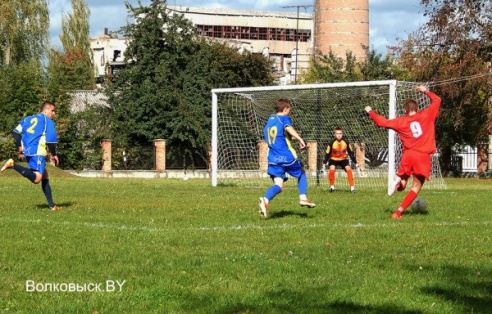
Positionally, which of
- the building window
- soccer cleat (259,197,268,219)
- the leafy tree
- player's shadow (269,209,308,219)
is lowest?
player's shadow (269,209,308,219)

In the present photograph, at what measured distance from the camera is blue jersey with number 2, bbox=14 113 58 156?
54.8 ft

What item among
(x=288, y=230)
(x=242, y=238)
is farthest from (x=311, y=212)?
(x=242, y=238)

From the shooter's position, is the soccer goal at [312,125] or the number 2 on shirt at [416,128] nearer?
the number 2 on shirt at [416,128]

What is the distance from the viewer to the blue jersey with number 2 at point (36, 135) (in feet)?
54.8

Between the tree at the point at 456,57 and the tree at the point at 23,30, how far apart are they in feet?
99.2

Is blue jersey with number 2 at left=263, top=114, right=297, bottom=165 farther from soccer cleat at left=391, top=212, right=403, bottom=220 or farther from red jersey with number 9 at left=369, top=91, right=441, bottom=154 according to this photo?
soccer cleat at left=391, top=212, right=403, bottom=220

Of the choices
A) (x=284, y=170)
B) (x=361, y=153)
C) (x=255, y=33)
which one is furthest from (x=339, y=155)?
(x=255, y=33)

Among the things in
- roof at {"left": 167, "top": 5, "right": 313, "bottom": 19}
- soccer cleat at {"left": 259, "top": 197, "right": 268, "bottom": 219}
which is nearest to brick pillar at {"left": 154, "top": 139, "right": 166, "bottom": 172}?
soccer cleat at {"left": 259, "top": 197, "right": 268, "bottom": 219}

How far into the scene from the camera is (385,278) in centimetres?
872

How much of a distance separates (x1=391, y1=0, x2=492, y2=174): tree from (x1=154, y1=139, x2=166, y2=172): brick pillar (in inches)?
548

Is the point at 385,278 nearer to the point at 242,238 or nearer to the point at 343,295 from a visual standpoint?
the point at 343,295

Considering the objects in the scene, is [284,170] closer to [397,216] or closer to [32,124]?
[397,216]

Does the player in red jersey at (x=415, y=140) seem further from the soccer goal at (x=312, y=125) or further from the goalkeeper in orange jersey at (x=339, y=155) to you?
the soccer goal at (x=312, y=125)

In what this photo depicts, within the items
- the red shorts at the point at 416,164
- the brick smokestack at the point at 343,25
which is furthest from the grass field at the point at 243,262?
the brick smokestack at the point at 343,25
